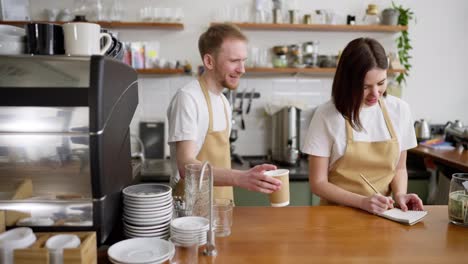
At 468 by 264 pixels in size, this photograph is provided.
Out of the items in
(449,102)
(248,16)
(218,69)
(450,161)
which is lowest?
(450,161)

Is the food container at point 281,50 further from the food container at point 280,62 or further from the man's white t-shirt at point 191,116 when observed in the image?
Answer: the man's white t-shirt at point 191,116

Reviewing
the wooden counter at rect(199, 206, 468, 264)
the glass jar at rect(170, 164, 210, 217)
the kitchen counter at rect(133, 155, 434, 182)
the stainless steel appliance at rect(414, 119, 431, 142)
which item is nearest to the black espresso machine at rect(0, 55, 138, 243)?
the glass jar at rect(170, 164, 210, 217)

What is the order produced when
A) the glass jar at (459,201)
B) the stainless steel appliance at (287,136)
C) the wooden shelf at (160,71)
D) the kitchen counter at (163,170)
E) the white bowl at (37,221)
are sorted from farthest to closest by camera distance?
the wooden shelf at (160,71), the stainless steel appliance at (287,136), the kitchen counter at (163,170), the glass jar at (459,201), the white bowl at (37,221)

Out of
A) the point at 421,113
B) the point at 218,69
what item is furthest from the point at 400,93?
the point at 218,69

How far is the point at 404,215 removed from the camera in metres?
1.52

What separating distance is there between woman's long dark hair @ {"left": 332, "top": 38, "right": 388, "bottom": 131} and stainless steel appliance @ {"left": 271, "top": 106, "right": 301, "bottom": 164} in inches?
59.2

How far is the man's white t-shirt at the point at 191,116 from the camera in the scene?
1741 mm

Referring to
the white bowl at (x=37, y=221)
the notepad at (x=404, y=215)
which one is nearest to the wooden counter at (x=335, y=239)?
the notepad at (x=404, y=215)

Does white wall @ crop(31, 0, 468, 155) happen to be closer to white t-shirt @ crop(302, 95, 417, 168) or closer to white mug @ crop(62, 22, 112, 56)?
white t-shirt @ crop(302, 95, 417, 168)

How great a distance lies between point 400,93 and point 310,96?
34.0 inches

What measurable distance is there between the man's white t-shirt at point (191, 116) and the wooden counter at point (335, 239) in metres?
0.43

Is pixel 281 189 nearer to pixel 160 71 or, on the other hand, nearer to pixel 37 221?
pixel 37 221

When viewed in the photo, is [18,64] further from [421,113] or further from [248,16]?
[421,113]

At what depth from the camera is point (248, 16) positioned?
142 inches
